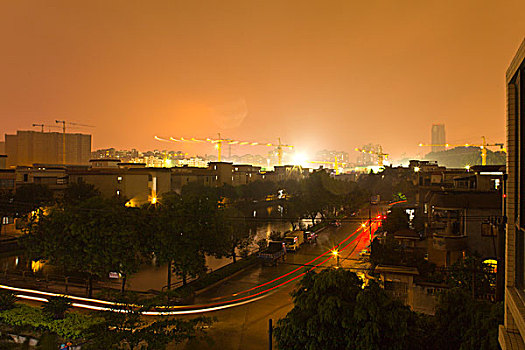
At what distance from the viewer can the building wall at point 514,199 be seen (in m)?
3.60

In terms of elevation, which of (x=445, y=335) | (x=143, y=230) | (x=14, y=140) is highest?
(x=14, y=140)

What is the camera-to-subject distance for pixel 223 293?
14.3 metres

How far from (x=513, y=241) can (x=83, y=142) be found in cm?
8042

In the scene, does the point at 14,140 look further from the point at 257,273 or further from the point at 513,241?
the point at 513,241

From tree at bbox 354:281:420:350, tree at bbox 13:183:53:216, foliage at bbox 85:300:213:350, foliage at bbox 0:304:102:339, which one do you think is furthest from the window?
tree at bbox 13:183:53:216

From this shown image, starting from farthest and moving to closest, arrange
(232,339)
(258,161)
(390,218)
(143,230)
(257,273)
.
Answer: (258,161)
(390,218)
(257,273)
(143,230)
(232,339)

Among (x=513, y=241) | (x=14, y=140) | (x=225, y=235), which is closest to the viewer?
(x=513, y=241)

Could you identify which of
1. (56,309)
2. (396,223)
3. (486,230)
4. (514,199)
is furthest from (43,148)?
(514,199)

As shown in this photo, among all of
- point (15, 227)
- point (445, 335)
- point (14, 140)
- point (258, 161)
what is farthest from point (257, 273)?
point (258, 161)

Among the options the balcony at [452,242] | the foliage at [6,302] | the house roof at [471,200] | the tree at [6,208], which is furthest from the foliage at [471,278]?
the tree at [6,208]

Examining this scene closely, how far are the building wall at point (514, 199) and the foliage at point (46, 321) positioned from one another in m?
8.94

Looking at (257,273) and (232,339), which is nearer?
(232,339)

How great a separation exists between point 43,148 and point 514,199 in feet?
249

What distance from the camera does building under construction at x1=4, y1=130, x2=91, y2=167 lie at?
211 feet
